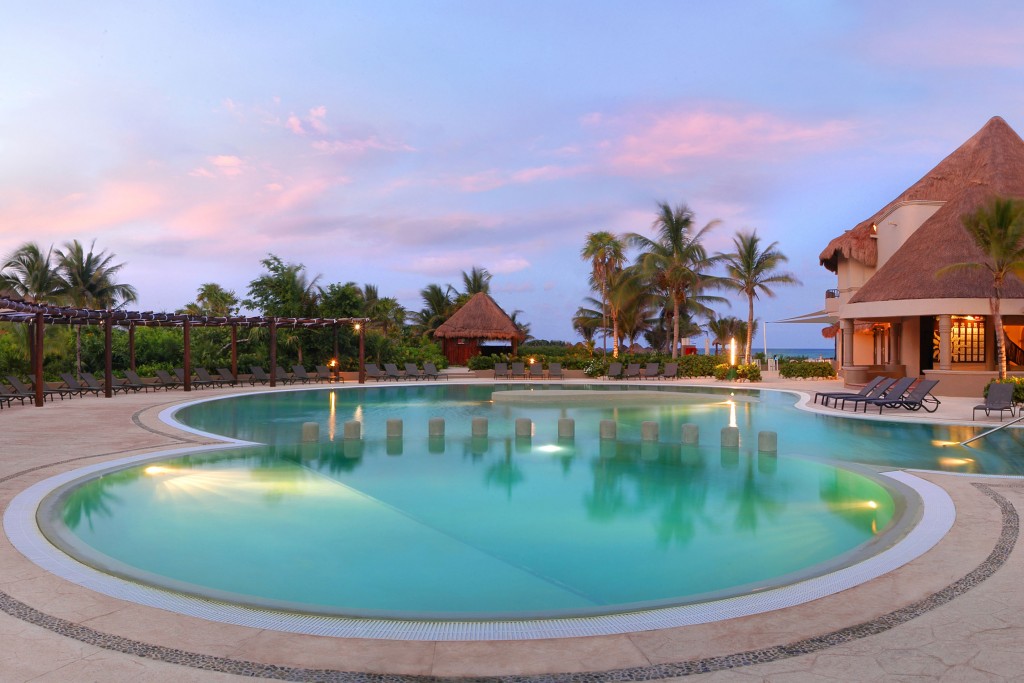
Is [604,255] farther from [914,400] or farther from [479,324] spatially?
[914,400]

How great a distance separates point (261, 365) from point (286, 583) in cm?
2389

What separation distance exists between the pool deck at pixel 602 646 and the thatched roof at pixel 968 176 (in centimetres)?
2405

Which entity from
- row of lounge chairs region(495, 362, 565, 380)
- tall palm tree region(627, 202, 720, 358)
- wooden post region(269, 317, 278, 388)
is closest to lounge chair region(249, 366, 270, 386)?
wooden post region(269, 317, 278, 388)

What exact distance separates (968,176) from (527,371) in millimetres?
18252

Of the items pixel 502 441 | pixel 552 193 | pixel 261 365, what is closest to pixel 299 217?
pixel 261 365

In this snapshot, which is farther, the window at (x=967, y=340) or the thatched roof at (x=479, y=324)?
the thatched roof at (x=479, y=324)

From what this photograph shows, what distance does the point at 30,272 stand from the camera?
2627 cm

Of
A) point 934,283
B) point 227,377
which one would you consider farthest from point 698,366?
point 227,377

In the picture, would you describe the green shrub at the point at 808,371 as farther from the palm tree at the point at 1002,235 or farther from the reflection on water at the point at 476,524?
the reflection on water at the point at 476,524

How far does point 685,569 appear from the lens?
5.77 metres

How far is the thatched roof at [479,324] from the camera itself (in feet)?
116

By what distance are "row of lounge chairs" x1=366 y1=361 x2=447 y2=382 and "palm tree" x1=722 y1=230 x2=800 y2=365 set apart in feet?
44.8

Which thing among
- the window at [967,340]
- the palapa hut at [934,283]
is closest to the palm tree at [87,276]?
the palapa hut at [934,283]

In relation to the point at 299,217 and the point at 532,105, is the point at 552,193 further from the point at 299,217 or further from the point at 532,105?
the point at 299,217
